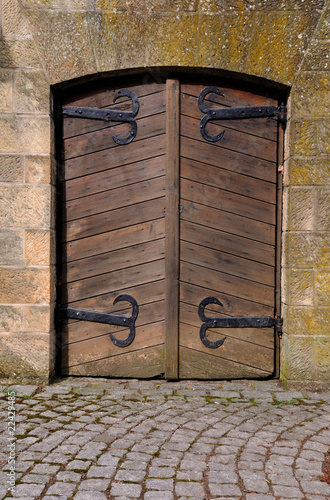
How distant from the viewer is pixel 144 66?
13.2 ft

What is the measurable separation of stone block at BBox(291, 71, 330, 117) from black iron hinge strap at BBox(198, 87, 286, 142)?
19cm

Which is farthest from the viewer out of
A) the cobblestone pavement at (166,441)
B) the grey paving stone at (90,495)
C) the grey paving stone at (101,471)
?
the grey paving stone at (101,471)

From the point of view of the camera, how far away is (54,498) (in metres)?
2.34

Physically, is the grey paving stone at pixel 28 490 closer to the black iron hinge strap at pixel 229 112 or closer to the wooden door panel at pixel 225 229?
the wooden door panel at pixel 225 229

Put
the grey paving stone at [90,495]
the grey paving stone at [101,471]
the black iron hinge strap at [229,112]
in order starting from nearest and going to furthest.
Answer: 1. the grey paving stone at [90,495]
2. the grey paving stone at [101,471]
3. the black iron hinge strap at [229,112]

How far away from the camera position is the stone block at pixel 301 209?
4.05 m

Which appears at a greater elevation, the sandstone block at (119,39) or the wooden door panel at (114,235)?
the sandstone block at (119,39)

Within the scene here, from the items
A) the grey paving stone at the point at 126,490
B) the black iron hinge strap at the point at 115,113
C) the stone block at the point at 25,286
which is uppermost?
the black iron hinge strap at the point at 115,113

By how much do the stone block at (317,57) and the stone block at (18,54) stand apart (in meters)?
2.10

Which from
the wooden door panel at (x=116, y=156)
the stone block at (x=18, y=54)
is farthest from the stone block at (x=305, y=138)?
the stone block at (x=18, y=54)

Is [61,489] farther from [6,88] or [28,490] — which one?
[6,88]

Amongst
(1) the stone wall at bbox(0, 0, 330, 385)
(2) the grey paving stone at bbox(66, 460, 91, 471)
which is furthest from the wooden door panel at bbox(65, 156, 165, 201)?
(2) the grey paving stone at bbox(66, 460, 91, 471)

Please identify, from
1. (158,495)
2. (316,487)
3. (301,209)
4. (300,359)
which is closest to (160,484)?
(158,495)

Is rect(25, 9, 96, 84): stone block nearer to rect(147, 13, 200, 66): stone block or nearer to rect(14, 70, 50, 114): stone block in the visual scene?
rect(14, 70, 50, 114): stone block
